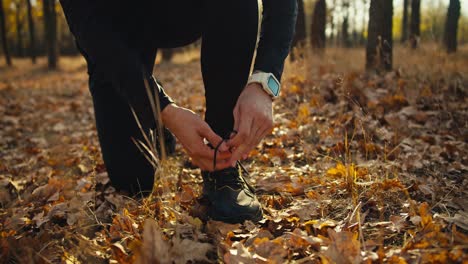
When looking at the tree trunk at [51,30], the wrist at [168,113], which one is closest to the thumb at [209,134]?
the wrist at [168,113]

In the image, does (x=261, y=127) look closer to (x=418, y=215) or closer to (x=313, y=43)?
(x=418, y=215)

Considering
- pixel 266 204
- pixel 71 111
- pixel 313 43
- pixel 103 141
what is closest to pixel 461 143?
pixel 266 204

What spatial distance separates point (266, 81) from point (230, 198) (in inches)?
20.1

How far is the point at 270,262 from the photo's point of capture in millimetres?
1050

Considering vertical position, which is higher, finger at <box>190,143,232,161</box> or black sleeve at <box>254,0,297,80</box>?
black sleeve at <box>254,0,297,80</box>

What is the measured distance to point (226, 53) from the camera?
1.58m

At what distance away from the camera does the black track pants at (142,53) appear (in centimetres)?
132

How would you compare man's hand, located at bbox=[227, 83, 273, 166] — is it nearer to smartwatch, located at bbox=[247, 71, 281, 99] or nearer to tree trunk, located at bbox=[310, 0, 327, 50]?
smartwatch, located at bbox=[247, 71, 281, 99]

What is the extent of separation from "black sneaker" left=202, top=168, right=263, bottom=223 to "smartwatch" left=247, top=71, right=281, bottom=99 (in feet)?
1.37

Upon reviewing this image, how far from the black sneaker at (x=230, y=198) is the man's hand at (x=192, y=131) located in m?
0.27

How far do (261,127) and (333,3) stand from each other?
27965 millimetres

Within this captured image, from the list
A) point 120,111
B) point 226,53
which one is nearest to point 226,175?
point 226,53

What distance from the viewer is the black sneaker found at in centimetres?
144

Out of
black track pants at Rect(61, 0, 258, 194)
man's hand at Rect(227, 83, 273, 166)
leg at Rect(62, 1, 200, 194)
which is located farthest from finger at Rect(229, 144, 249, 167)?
leg at Rect(62, 1, 200, 194)
